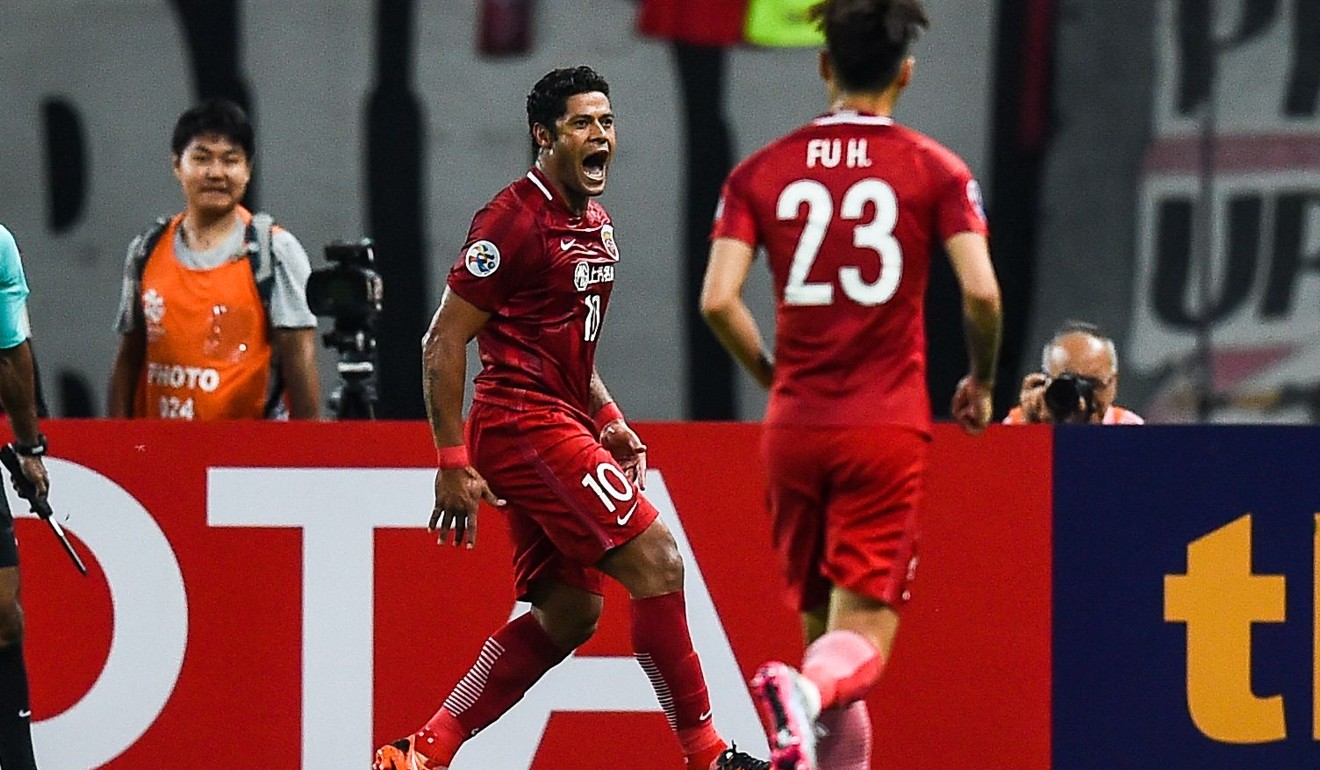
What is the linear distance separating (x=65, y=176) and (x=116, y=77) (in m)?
0.48

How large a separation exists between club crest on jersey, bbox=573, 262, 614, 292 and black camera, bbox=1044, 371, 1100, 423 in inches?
59.7

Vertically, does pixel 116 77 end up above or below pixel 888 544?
above

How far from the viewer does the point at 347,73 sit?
9.62 meters

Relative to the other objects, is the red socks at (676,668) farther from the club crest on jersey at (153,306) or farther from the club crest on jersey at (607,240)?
the club crest on jersey at (153,306)

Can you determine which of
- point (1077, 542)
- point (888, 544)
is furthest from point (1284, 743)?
point (888, 544)

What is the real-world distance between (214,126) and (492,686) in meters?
2.12

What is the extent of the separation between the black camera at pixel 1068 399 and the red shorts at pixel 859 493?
1734 mm

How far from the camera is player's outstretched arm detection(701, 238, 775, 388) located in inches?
188

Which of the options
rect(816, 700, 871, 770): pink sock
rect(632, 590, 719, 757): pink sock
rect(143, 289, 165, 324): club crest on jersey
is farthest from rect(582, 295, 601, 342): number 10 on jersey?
rect(143, 289, 165, 324): club crest on jersey

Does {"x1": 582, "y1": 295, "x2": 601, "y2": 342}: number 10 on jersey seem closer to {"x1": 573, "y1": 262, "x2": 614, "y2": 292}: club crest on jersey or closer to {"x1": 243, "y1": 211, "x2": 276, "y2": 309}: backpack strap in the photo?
{"x1": 573, "y1": 262, "x2": 614, "y2": 292}: club crest on jersey

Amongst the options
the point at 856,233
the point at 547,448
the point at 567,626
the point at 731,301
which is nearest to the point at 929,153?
the point at 856,233

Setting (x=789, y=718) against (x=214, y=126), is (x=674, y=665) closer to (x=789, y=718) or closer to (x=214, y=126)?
(x=789, y=718)

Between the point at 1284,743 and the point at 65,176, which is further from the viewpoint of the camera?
the point at 65,176

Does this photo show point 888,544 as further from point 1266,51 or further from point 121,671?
point 1266,51
